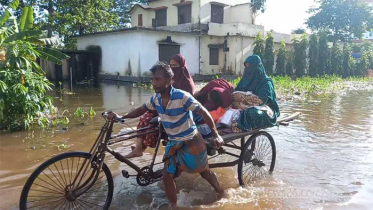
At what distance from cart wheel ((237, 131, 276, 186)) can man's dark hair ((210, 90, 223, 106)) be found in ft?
2.17

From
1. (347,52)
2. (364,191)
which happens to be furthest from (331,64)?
(364,191)

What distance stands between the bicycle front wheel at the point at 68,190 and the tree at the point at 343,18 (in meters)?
31.8

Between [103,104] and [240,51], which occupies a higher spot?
[240,51]

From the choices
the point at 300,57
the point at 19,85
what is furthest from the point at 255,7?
the point at 19,85

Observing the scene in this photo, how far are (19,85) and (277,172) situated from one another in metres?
5.14

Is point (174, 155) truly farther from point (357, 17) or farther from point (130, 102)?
point (357, 17)

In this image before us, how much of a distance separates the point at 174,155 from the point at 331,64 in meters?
25.3

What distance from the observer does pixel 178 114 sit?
10.8 feet

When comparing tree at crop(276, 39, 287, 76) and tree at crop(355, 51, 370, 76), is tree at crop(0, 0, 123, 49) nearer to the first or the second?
tree at crop(276, 39, 287, 76)

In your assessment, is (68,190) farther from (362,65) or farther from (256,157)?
(362,65)

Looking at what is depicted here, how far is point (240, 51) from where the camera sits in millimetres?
23016

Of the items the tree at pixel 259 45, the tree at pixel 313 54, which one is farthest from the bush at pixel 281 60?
the tree at pixel 313 54

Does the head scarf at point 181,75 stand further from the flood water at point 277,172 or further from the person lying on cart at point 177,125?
the flood water at point 277,172

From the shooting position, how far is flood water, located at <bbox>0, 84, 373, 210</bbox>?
395 cm
